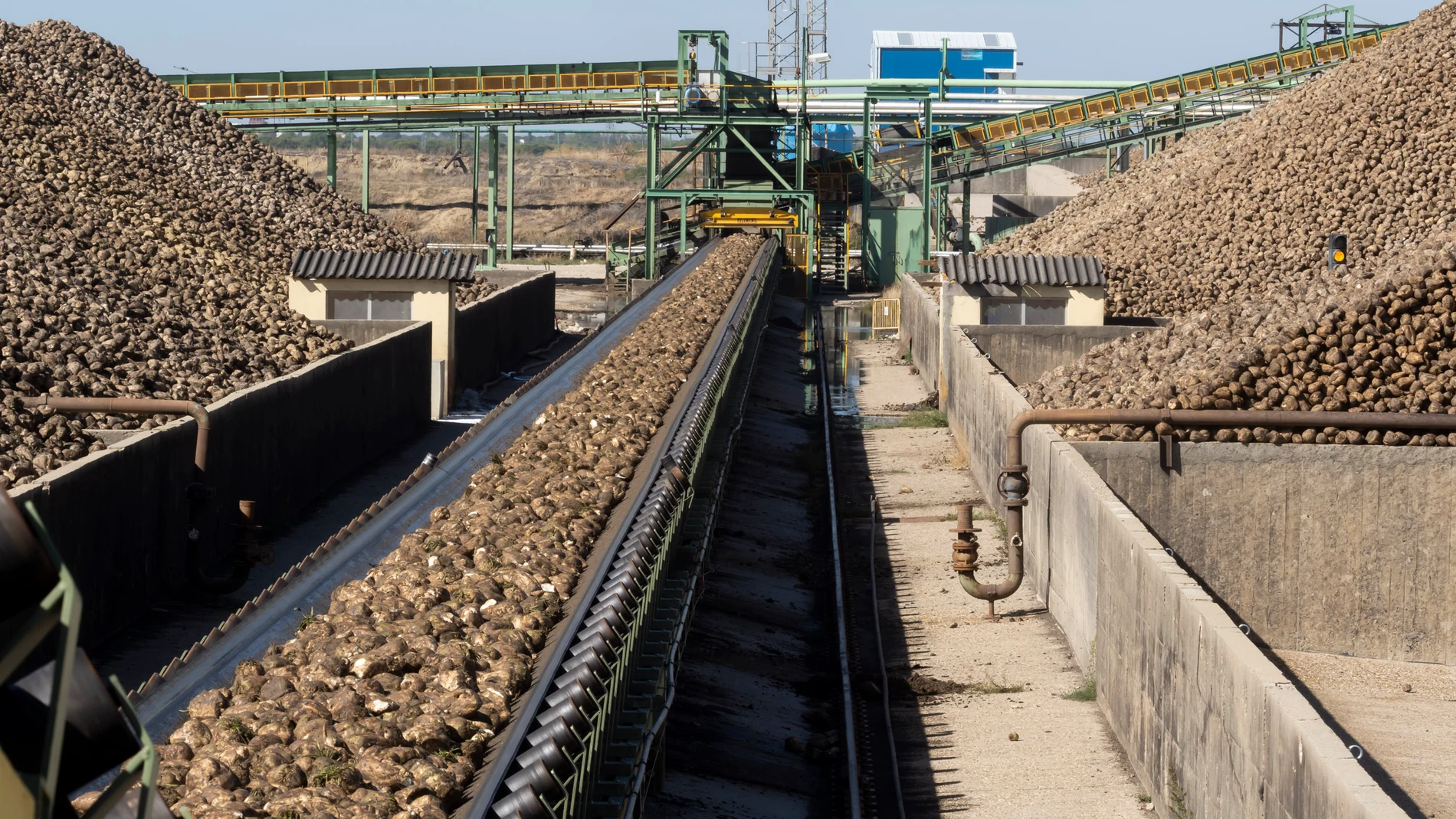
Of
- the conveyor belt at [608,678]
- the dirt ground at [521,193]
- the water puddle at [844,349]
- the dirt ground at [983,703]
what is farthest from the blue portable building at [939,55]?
the conveyor belt at [608,678]

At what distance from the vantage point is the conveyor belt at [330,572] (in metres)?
5.81

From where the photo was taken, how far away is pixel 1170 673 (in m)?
7.63

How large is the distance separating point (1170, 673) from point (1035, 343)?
12231mm

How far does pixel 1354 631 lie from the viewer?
35.3 feet

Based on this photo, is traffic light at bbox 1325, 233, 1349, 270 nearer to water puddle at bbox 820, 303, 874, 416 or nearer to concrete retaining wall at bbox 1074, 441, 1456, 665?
water puddle at bbox 820, 303, 874, 416

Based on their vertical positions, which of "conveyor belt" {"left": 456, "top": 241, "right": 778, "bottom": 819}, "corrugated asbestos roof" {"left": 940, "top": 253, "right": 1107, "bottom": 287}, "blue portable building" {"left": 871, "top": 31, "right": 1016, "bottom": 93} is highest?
"blue portable building" {"left": 871, "top": 31, "right": 1016, "bottom": 93}

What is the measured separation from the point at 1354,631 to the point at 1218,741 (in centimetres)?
465

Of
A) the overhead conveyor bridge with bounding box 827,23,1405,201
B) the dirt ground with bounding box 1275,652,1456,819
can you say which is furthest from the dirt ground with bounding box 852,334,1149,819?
the overhead conveyor bridge with bounding box 827,23,1405,201

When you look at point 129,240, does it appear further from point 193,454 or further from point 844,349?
point 844,349

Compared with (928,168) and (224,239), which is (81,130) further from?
(928,168)

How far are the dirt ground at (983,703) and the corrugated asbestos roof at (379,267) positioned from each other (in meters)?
8.12

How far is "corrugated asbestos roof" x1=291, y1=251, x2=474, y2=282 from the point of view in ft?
67.3

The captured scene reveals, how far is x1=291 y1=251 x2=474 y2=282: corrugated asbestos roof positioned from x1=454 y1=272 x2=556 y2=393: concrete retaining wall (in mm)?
889

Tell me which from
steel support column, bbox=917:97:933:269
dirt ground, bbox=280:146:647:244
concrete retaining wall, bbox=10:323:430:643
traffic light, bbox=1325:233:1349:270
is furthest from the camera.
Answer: dirt ground, bbox=280:146:647:244
